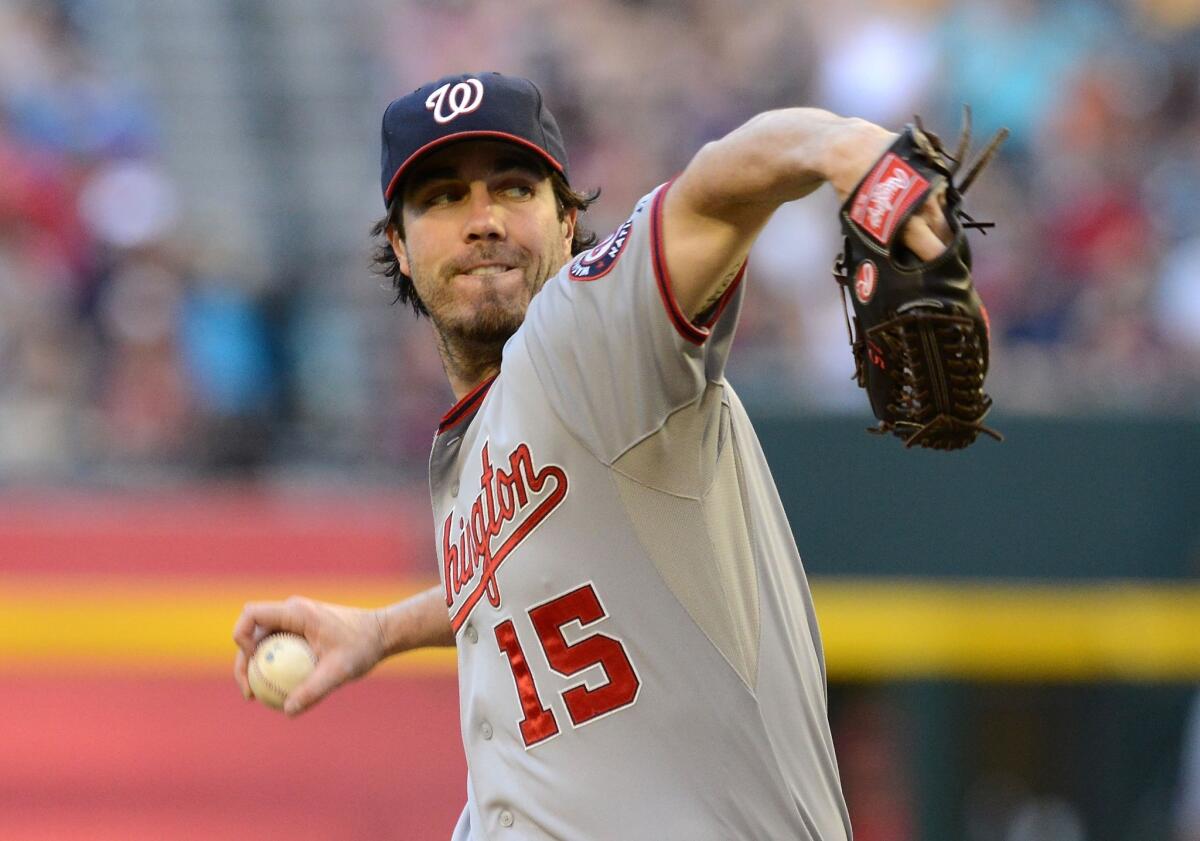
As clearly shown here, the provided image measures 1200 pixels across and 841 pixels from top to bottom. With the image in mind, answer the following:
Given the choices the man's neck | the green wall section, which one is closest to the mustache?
the man's neck

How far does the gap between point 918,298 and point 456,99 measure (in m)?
1.11

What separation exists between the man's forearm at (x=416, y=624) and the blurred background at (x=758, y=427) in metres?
3.64

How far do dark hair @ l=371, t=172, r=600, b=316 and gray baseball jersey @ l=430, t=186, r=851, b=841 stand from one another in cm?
45

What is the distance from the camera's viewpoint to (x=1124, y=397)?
698 cm

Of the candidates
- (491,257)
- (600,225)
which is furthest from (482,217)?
(600,225)

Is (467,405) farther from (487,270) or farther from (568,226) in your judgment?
(568,226)

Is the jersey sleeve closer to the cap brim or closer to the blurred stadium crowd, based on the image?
the cap brim

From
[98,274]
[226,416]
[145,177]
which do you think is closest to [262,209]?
[145,177]

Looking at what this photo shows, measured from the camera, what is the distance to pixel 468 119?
9.44ft

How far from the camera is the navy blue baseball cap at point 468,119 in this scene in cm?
288

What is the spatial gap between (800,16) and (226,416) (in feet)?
11.7

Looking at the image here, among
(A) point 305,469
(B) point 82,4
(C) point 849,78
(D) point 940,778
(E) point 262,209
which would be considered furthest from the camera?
(B) point 82,4

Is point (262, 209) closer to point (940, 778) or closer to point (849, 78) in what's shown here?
point (849, 78)

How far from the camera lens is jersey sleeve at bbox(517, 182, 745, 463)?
2.39 meters
